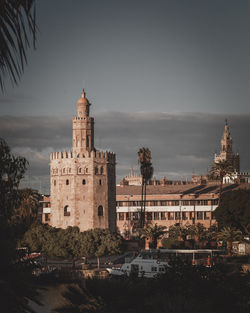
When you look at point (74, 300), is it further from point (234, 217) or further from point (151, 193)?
point (151, 193)

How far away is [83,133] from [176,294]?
73276mm

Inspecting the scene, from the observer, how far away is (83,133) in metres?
105

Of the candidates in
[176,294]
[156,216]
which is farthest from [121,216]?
[176,294]

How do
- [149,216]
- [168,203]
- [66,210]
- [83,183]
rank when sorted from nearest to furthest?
[66,210], [83,183], [168,203], [149,216]

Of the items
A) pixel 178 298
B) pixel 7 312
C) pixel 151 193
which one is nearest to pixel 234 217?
pixel 151 193

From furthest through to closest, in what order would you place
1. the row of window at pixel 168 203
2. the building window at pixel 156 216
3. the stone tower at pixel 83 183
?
the building window at pixel 156 216, the row of window at pixel 168 203, the stone tower at pixel 83 183

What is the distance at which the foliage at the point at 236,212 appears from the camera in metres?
82.9

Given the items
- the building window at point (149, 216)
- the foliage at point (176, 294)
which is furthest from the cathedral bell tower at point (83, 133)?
the foliage at point (176, 294)

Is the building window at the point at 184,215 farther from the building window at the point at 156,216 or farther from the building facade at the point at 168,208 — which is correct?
the building window at the point at 156,216

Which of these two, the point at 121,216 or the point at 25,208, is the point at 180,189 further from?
the point at 25,208

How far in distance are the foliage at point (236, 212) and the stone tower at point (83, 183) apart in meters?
21.6

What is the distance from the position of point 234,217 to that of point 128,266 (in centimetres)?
2543

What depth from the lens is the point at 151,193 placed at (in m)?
125

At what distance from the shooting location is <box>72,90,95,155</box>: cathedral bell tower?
343 feet
